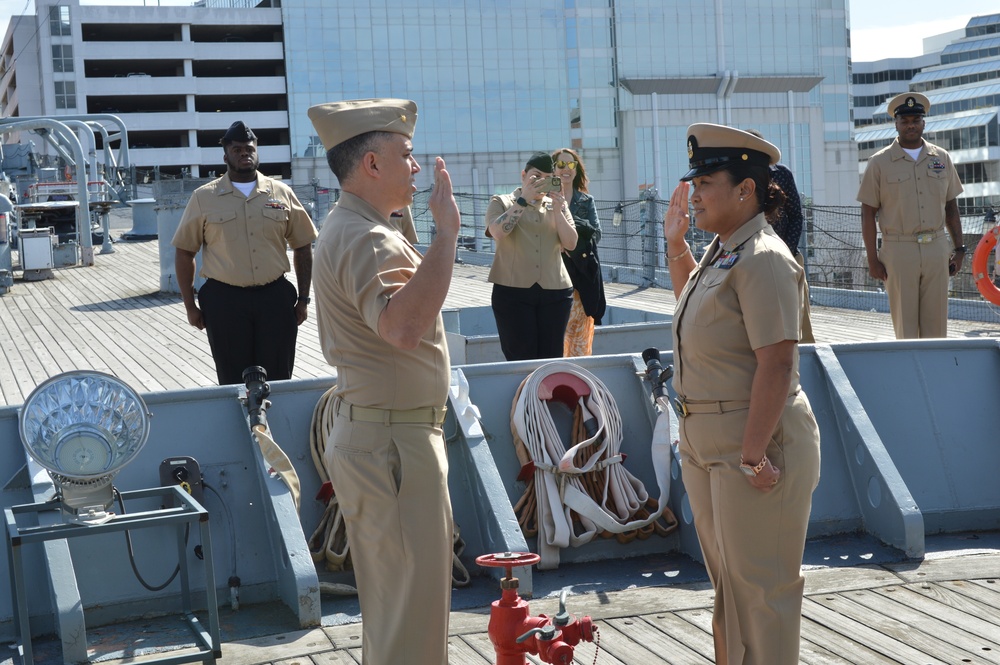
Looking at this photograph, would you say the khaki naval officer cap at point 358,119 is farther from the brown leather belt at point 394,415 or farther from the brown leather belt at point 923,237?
the brown leather belt at point 923,237

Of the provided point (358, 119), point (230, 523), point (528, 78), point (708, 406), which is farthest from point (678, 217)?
point (528, 78)

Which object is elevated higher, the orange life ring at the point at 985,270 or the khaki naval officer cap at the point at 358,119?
the khaki naval officer cap at the point at 358,119

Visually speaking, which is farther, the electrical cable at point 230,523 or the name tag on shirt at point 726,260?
the electrical cable at point 230,523

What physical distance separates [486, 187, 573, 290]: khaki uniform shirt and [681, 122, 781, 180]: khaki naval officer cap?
3.19 m

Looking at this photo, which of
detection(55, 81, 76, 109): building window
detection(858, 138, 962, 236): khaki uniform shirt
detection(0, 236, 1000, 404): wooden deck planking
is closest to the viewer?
detection(858, 138, 962, 236): khaki uniform shirt

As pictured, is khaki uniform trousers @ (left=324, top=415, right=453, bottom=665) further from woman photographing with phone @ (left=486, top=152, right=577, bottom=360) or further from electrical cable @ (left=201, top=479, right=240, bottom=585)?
woman photographing with phone @ (left=486, top=152, right=577, bottom=360)

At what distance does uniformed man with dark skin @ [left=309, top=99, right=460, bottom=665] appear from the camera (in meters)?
2.95

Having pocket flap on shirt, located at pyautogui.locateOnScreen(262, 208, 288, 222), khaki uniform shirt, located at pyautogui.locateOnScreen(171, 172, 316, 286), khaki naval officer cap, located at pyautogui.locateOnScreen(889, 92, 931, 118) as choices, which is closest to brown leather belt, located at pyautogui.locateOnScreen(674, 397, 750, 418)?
khaki uniform shirt, located at pyautogui.locateOnScreen(171, 172, 316, 286)

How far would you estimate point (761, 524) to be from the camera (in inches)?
127

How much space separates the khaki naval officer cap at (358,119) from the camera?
9.64 feet

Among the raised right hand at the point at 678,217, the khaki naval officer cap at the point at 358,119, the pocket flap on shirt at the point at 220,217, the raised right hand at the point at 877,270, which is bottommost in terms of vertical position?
the raised right hand at the point at 877,270

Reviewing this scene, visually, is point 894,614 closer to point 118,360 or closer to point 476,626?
point 476,626

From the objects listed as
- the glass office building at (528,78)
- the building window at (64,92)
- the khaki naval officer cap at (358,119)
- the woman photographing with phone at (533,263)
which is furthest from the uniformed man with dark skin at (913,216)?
the building window at (64,92)

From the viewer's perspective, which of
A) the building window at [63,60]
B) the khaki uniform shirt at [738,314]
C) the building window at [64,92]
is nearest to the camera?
the khaki uniform shirt at [738,314]
